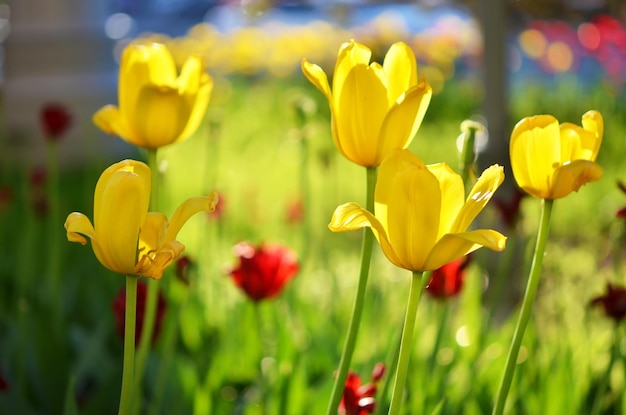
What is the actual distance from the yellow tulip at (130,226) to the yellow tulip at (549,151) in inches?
11.9

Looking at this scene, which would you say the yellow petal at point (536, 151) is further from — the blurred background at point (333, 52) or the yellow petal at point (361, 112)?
the blurred background at point (333, 52)

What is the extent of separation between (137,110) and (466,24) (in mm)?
7739

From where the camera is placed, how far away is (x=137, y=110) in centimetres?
109

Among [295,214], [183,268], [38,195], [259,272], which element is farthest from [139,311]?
[295,214]

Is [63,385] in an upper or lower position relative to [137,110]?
lower

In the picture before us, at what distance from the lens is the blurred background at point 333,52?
3230mm

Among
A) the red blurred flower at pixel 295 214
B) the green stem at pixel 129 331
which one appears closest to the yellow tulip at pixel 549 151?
the green stem at pixel 129 331

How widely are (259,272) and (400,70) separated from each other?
20.7 inches

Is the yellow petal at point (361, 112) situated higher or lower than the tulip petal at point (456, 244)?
higher

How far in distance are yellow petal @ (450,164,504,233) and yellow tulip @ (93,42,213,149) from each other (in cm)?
43

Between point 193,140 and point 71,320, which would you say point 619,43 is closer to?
point 193,140

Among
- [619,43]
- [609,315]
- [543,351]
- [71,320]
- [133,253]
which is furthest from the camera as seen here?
[619,43]

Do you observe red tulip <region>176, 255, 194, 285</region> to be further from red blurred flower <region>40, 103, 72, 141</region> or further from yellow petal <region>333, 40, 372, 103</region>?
red blurred flower <region>40, 103, 72, 141</region>

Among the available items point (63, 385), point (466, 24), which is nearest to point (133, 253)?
point (63, 385)
